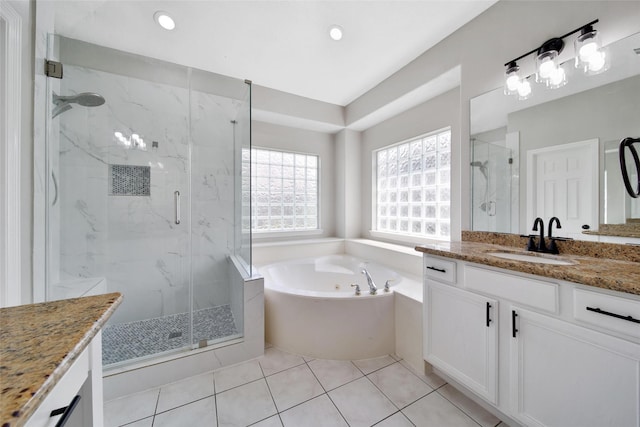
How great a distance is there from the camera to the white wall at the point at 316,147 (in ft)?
10.5

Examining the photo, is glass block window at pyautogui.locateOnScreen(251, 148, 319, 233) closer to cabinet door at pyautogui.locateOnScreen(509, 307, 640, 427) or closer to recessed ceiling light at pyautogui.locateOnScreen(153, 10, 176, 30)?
recessed ceiling light at pyautogui.locateOnScreen(153, 10, 176, 30)

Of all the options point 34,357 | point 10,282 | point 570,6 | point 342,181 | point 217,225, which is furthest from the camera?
point 342,181

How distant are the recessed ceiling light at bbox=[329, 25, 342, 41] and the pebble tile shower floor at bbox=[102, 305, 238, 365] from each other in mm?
2545

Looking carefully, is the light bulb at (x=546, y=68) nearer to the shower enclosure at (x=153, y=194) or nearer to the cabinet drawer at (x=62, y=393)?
the shower enclosure at (x=153, y=194)

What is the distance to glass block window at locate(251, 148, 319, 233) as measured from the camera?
10.6ft

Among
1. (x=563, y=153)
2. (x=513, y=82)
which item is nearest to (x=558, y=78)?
(x=513, y=82)

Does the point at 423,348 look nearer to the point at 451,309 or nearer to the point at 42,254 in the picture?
the point at 451,309

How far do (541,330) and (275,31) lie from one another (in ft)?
8.40

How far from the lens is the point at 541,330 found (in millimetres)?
1052

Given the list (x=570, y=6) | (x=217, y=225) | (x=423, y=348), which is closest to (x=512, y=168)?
(x=570, y=6)

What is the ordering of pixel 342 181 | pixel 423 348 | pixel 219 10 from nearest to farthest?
pixel 423 348, pixel 219 10, pixel 342 181

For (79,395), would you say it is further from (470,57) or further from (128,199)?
(470,57)

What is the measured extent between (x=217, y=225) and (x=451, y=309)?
2375 mm

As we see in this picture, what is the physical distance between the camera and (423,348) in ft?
5.28
